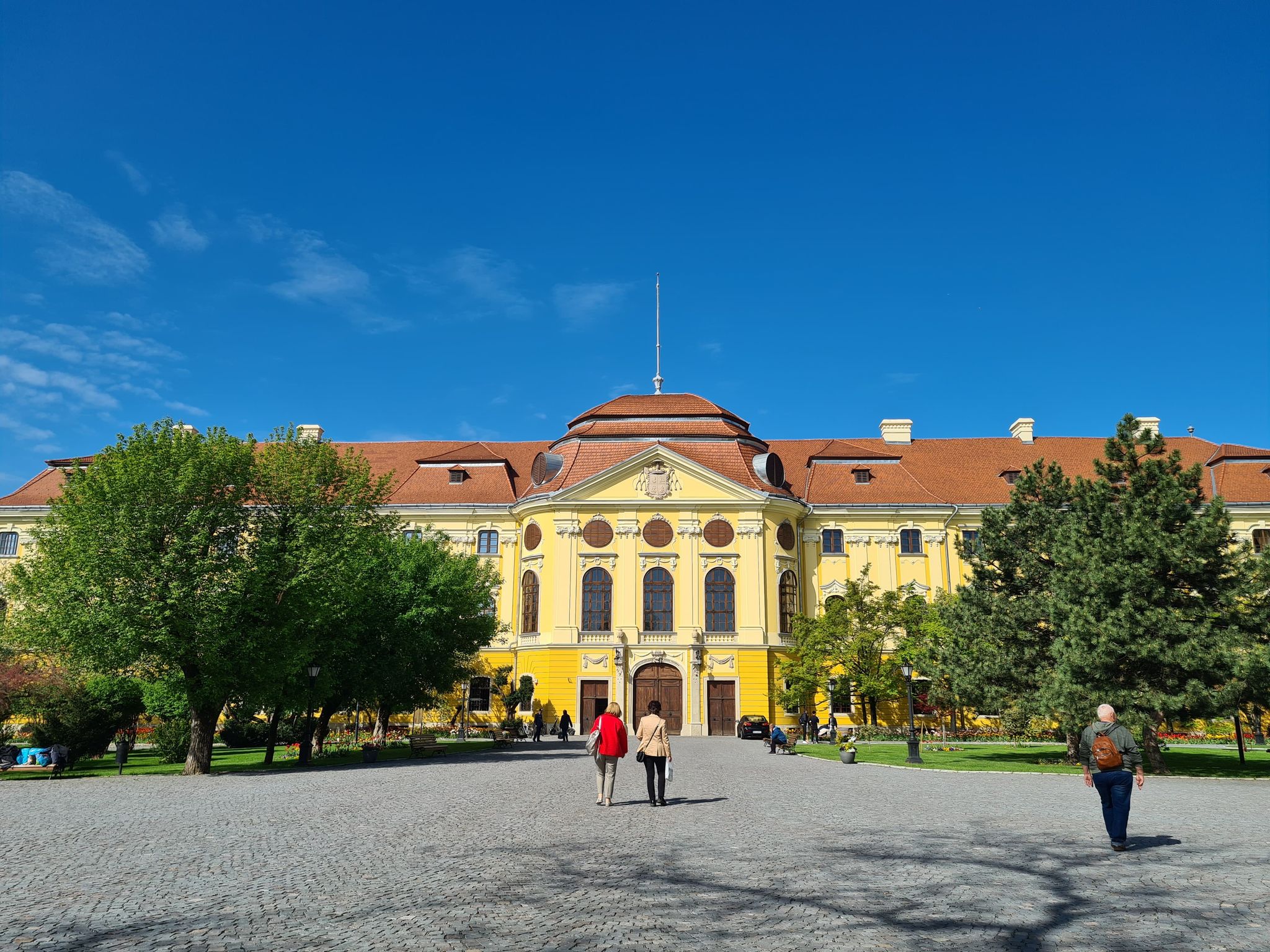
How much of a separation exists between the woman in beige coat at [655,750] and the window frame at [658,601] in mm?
33198

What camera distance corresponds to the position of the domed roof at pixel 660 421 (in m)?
52.1

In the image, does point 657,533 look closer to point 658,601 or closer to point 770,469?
point 658,601

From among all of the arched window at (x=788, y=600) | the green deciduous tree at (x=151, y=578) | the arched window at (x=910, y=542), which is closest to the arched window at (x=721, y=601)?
the arched window at (x=788, y=600)

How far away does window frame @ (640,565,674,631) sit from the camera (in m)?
49.6

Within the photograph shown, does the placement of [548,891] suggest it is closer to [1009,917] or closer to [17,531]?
[1009,917]

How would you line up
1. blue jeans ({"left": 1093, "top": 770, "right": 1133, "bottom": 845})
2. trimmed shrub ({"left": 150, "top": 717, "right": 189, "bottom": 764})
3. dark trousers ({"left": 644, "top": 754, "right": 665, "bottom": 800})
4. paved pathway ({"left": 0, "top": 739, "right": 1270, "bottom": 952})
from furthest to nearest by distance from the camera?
trimmed shrub ({"left": 150, "top": 717, "right": 189, "bottom": 764}) < dark trousers ({"left": 644, "top": 754, "right": 665, "bottom": 800}) < blue jeans ({"left": 1093, "top": 770, "right": 1133, "bottom": 845}) < paved pathway ({"left": 0, "top": 739, "right": 1270, "bottom": 952})

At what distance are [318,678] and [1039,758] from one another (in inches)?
861

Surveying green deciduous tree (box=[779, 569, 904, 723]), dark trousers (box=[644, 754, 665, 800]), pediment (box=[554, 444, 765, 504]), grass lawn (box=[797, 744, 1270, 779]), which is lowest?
grass lawn (box=[797, 744, 1270, 779])

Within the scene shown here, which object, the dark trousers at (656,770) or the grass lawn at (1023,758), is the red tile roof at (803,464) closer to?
the grass lawn at (1023,758)

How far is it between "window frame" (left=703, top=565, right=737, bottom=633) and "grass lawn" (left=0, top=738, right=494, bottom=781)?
14630 mm

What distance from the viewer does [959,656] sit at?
28.5m

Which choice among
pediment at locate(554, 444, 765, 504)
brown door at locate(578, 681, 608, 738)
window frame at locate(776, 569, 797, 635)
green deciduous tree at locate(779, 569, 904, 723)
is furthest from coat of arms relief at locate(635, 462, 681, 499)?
brown door at locate(578, 681, 608, 738)

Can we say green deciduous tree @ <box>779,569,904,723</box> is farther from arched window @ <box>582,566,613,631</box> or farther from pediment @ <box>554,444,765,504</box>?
arched window @ <box>582,566,613,631</box>

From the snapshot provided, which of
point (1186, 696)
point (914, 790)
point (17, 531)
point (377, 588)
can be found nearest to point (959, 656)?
point (1186, 696)
